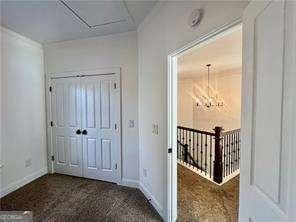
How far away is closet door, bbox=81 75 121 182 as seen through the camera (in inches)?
135

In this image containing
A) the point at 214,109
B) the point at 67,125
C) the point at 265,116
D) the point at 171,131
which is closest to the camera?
the point at 265,116

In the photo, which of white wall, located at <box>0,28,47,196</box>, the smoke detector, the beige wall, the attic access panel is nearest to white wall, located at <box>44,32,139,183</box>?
the attic access panel

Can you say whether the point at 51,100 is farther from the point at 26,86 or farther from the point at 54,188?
the point at 54,188

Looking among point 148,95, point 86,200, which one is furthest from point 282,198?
point 86,200

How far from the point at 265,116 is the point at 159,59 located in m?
1.74

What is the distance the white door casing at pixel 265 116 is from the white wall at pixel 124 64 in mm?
2305

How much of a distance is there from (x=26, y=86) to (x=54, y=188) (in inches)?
69.4

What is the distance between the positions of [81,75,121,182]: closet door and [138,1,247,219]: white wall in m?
0.51

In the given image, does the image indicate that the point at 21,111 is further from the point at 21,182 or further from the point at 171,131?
the point at 171,131

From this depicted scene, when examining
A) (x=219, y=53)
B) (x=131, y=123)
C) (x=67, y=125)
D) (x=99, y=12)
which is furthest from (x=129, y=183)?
(x=219, y=53)

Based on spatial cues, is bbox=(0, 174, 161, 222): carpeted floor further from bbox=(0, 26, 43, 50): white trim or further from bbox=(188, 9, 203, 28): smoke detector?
bbox=(0, 26, 43, 50): white trim

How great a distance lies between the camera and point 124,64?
10.9 ft

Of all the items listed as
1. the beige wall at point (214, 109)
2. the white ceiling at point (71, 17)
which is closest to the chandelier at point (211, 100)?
the beige wall at point (214, 109)

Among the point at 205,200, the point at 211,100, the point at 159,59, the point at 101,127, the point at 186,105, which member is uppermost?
the point at 159,59
